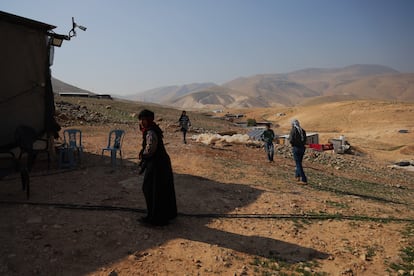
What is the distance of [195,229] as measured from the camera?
5.67m

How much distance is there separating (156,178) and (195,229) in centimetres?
117

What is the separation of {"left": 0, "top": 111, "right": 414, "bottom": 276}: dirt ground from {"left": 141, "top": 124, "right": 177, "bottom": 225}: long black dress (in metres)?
0.27

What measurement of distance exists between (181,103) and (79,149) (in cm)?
17992

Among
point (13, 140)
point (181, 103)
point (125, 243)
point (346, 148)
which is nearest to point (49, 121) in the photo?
point (13, 140)

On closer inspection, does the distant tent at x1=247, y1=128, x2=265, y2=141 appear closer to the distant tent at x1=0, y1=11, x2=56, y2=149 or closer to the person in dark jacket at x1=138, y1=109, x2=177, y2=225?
the distant tent at x1=0, y1=11, x2=56, y2=149

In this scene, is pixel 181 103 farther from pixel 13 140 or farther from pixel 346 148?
pixel 13 140

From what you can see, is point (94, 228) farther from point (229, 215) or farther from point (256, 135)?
point (256, 135)

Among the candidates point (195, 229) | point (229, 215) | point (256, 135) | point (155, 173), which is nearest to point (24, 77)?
point (155, 173)

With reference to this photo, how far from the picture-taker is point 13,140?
7977 millimetres

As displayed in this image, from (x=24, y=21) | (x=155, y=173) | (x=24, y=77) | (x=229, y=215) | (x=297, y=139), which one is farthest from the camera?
(x=297, y=139)

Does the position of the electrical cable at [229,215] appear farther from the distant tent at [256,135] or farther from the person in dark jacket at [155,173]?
the distant tent at [256,135]

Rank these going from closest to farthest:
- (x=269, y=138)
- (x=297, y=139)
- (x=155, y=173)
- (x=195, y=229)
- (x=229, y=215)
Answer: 1. (x=155, y=173)
2. (x=195, y=229)
3. (x=229, y=215)
4. (x=297, y=139)
5. (x=269, y=138)

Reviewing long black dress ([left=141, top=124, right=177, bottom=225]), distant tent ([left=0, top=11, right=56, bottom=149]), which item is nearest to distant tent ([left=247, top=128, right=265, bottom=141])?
distant tent ([left=0, top=11, right=56, bottom=149])

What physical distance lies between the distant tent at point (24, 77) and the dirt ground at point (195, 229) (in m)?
1.28
